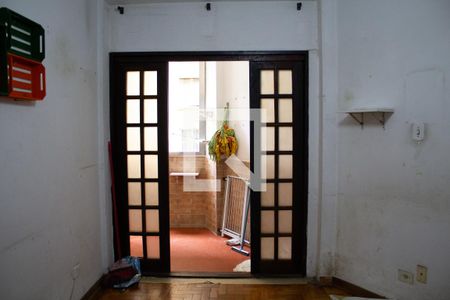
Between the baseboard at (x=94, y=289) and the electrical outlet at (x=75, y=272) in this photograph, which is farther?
the baseboard at (x=94, y=289)

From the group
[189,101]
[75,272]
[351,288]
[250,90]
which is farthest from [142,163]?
[351,288]

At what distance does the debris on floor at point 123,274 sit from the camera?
2.93 m

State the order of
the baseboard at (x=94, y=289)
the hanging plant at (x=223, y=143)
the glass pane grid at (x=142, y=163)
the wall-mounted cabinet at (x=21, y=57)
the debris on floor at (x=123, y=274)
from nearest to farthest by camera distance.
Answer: the wall-mounted cabinet at (x=21, y=57) < the baseboard at (x=94, y=289) < the debris on floor at (x=123, y=274) < the glass pane grid at (x=142, y=163) < the hanging plant at (x=223, y=143)

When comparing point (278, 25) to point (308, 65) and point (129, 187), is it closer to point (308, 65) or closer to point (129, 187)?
point (308, 65)

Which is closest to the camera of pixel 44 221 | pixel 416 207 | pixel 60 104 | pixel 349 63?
pixel 44 221

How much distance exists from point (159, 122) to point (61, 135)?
1036mm

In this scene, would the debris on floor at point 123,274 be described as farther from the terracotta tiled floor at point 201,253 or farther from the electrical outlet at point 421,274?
the electrical outlet at point 421,274

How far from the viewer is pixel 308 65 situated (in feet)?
9.95

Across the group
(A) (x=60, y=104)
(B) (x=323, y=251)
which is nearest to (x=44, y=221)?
(A) (x=60, y=104)

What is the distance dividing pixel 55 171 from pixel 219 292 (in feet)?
5.86

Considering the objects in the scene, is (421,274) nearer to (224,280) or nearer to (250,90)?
(224,280)

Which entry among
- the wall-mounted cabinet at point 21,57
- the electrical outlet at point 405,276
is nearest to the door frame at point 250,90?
the electrical outlet at point 405,276

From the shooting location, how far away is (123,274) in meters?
2.95

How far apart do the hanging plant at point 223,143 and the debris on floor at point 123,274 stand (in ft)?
6.54
